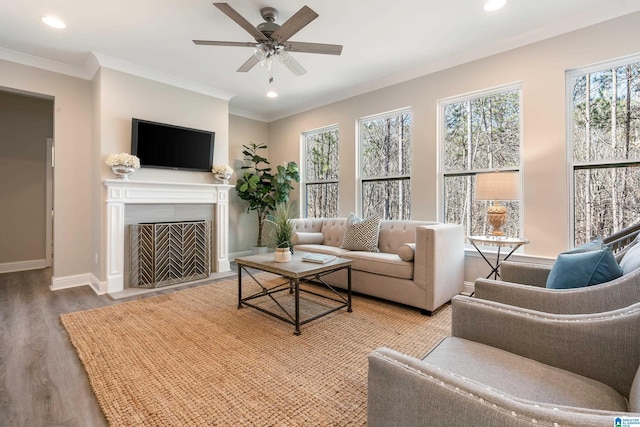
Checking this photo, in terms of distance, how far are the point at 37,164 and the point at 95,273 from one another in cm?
243

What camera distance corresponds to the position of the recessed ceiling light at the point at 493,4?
2553 millimetres

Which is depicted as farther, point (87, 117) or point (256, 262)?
point (87, 117)

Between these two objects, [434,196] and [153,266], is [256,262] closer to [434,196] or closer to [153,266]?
[153,266]

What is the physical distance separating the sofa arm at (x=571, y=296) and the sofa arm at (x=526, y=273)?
23.7 inches

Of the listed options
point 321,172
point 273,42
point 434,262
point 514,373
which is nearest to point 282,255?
point 434,262

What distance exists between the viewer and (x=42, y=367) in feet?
6.51

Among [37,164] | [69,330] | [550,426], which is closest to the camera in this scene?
[550,426]

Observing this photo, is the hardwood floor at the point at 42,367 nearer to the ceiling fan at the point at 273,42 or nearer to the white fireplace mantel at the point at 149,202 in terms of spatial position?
the white fireplace mantel at the point at 149,202

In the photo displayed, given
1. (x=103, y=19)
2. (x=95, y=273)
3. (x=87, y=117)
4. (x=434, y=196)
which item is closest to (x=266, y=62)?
(x=103, y=19)

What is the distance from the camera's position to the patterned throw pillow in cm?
371

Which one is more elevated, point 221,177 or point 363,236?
point 221,177

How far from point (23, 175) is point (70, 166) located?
1.63 meters

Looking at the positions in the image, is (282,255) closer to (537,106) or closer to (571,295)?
(571,295)

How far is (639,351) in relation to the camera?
101 cm
